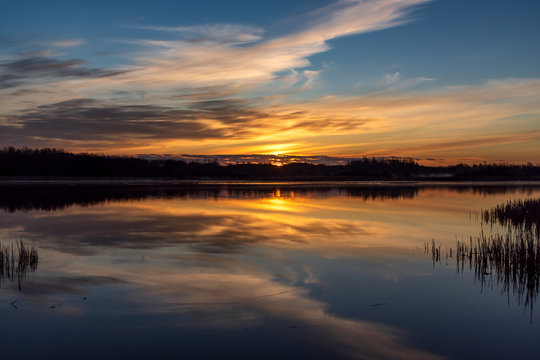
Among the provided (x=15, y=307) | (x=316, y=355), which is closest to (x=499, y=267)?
(x=316, y=355)

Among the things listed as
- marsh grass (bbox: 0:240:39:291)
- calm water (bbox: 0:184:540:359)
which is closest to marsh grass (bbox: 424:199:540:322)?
calm water (bbox: 0:184:540:359)

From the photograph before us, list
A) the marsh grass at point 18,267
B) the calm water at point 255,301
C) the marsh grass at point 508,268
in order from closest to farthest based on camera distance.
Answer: the calm water at point 255,301
the marsh grass at point 508,268
the marsh grass at point 18,267

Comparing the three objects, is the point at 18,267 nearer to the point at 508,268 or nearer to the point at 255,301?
the point at 255,301

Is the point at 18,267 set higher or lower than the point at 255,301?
higher

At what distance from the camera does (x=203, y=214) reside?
1925cm

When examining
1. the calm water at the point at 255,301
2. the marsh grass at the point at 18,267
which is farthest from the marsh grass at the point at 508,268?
the marsh grass at the point at 18,267

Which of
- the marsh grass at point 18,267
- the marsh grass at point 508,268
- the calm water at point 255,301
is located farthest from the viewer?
the marsh grass at point 18,267

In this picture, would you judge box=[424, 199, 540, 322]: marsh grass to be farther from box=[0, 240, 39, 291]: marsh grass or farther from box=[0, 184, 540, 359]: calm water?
box=[0, 240, 39, 291]: marsh grass

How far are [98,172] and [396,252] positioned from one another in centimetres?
8082

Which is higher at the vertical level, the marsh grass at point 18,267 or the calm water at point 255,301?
the marsh grass at point 18,267

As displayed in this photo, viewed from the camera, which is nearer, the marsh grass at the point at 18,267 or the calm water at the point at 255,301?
the calm water at the point at 255,301

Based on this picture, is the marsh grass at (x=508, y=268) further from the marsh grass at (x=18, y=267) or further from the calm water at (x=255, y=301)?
the marsh grass at (x=18, y=267)

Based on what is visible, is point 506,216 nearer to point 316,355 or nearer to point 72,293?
point 316,355

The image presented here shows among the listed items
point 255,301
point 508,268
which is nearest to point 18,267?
point 255,301
